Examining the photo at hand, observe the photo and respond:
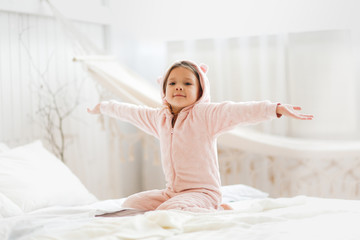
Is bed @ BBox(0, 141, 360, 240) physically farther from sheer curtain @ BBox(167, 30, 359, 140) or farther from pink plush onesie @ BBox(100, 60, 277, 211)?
sheer curtain @ BBox(167, 30, 359, 140)

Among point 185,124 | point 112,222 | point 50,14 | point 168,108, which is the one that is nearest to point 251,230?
point 112,222

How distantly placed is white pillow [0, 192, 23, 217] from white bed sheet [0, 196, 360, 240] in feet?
0.92

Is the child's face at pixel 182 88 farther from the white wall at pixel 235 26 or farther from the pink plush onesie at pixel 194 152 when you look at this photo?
the white wall at pixel 235 26

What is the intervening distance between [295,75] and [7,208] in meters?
1.83

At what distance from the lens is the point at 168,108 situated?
6.23ft

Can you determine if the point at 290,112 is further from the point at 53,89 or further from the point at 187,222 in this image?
the point at 53,89

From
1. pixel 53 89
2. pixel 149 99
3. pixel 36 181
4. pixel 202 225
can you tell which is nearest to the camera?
pixel 202 225

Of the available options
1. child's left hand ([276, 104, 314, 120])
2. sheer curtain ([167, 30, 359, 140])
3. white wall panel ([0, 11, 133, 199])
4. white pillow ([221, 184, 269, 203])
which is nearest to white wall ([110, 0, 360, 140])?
sheer curtain ([167, 30, 359, 140])

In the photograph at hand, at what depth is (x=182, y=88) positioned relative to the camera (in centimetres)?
183

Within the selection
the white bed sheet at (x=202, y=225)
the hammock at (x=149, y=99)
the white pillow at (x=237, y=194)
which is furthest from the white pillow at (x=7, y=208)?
the hammock at (x=149, y=99)

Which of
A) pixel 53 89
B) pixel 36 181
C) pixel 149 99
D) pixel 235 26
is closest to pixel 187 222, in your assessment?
pixel 36 181

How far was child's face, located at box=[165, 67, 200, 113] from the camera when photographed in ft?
6.01

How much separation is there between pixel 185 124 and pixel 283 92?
4.33ft

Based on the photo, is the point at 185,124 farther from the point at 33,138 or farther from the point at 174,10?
the point at 174,10
